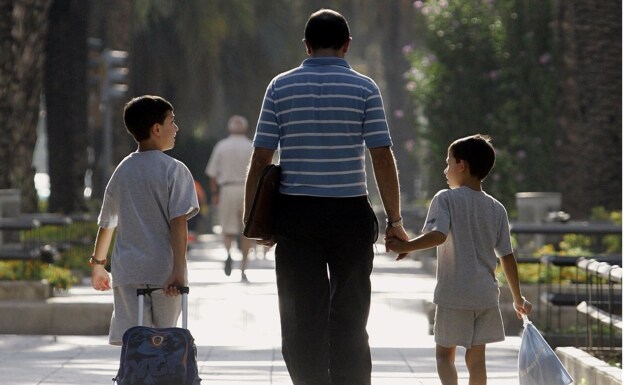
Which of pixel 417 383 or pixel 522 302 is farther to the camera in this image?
pixel 417 383

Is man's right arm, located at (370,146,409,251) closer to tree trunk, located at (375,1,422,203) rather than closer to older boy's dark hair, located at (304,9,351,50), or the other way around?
older boy's dark hair, located at (304,9,351,50)

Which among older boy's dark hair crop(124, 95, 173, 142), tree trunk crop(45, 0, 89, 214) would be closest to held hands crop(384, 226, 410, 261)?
older boy's dark hair crop(124, 95, 173, 142)

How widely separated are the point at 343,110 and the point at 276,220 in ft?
1.89

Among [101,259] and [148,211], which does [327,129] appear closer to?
[148,211]

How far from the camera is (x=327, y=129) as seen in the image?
754cm

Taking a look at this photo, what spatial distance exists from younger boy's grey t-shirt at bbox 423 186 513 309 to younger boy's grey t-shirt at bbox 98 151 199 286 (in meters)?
1.20

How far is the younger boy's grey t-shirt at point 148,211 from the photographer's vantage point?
7.76m

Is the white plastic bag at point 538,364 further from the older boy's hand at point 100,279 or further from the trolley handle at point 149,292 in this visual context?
the older boy's hand at point 100,279

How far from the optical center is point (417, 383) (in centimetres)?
1038

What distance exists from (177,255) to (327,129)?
90cm

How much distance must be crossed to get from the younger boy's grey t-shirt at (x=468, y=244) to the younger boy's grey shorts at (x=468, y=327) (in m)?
0.05

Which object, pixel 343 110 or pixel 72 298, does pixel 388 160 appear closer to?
pixel 343 110

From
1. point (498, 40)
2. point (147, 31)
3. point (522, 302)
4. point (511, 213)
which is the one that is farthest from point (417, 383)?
point (147, 31)

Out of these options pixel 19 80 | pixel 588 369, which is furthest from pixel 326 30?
pixel 19 80
